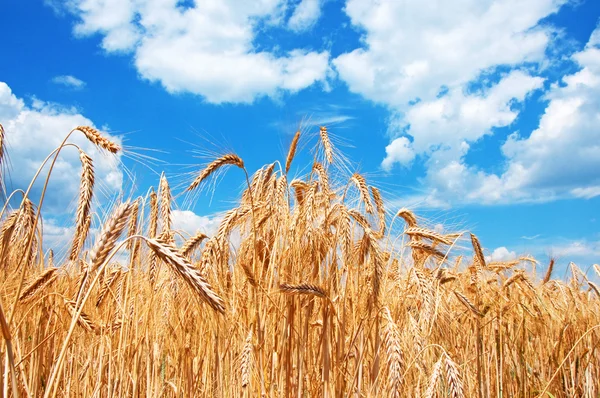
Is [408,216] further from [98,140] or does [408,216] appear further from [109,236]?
[109,236]

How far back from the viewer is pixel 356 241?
11.5ft

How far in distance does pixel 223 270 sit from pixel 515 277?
2919 mm

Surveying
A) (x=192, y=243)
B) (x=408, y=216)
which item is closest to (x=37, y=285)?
(x=192, y=243)

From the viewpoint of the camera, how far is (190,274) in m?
1.72

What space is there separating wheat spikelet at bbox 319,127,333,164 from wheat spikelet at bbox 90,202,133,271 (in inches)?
85.3

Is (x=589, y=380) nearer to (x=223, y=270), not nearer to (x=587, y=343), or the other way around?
(x=587, y=343)

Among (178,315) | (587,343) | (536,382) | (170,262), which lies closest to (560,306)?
(587,343)

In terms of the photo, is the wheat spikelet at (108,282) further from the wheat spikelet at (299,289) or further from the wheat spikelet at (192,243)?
the wheat spikelet at (299,289)

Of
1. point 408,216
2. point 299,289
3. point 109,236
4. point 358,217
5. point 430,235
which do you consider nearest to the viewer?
point 109,236

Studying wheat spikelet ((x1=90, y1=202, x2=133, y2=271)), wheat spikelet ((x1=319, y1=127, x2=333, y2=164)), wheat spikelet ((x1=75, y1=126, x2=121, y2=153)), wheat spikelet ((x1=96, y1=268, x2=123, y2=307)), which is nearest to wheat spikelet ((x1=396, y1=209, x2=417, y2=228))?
wheat spikelet ((x1=319, y1=127, x2=333, y2=164))

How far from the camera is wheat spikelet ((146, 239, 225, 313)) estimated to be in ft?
5.50

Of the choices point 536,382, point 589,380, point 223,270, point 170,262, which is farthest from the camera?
point 536,382

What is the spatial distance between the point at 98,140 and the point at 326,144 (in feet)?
6.66

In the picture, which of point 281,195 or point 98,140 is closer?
point 98,140
